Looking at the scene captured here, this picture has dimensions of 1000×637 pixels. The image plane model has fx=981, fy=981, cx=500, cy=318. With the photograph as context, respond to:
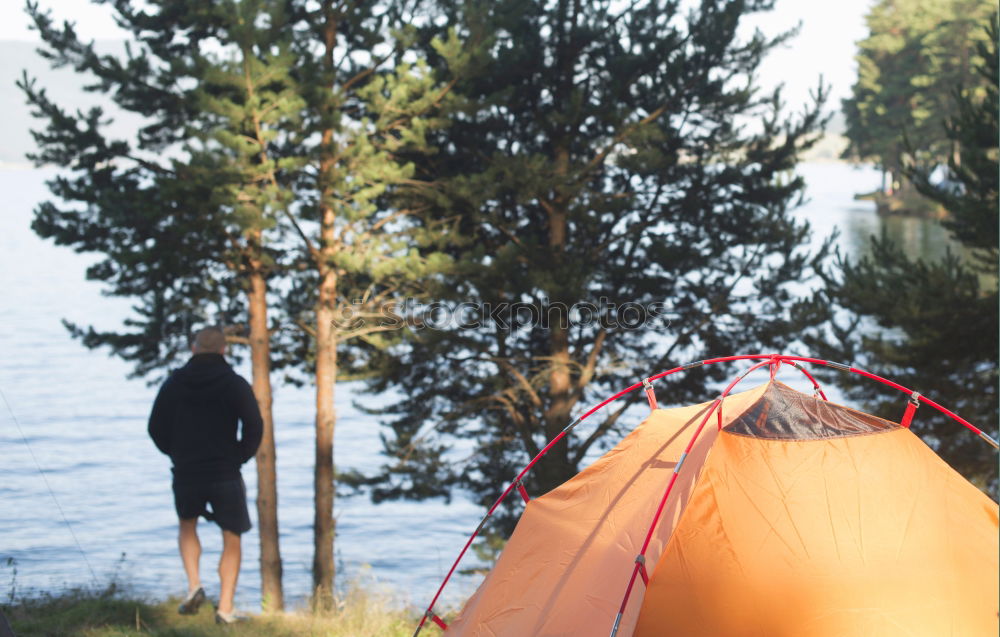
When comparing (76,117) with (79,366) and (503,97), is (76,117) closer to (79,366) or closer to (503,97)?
(503,97)

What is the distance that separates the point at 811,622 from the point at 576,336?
1244 centimetres

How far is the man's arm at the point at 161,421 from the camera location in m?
5.63

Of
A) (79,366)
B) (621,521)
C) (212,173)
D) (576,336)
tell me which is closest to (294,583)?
(576,336)

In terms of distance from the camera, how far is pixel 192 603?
617 centimetres

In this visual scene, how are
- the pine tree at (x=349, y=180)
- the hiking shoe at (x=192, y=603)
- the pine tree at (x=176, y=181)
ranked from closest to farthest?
the hiking shoe at (x=192, y=603)
the pine tree at (x=176, y=181)
the pine tree at (x=349, y=180)

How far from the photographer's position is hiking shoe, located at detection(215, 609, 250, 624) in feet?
19.4

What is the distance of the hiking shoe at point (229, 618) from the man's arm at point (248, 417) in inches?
41.5

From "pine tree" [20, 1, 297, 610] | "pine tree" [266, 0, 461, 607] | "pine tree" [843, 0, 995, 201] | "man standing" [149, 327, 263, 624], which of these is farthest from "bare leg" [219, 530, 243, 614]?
"pine tree" [843, 0, 995, 201]

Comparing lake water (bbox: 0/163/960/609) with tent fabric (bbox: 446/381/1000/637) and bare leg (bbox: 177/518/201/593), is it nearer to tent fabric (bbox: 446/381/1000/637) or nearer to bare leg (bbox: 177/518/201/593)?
bare leg (bbox: 177/518/201/593)

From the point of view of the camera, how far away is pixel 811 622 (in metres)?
4.37

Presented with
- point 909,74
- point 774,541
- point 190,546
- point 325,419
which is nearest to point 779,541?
point 774,541

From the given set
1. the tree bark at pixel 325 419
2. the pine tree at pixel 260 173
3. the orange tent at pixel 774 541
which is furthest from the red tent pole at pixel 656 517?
the tree bark at pixel 325 419

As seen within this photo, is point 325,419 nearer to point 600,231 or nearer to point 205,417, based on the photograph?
point 600,231

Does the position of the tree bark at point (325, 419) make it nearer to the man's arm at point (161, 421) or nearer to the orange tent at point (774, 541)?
the man's arm at point (161, 421)
